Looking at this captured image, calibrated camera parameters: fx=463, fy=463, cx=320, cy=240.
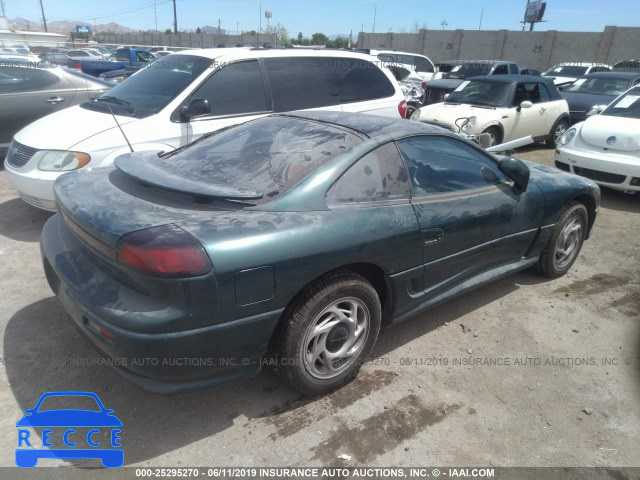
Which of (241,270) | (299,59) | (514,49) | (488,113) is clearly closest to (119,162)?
(241,270)

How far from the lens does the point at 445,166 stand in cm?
324

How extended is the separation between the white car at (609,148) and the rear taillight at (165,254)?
245 inches

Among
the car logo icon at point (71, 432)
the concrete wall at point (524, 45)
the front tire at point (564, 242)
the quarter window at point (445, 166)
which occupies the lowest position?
the car logo icon at point (71, 432)

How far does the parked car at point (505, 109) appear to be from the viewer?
8.36m

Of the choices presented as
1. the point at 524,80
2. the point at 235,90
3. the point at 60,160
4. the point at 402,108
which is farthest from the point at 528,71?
the point at 60,160

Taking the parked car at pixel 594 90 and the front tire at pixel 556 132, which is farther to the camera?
the parked car at pixel 594 90

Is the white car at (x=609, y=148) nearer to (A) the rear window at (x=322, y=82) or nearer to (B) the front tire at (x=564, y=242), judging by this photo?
(B) the front tire at (x=564, y=242)

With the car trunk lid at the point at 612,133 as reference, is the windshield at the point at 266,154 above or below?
above

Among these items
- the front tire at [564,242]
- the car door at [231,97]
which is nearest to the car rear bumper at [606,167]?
Result: the front tire at [564,242]

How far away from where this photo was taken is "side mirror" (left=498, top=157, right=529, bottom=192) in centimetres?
343

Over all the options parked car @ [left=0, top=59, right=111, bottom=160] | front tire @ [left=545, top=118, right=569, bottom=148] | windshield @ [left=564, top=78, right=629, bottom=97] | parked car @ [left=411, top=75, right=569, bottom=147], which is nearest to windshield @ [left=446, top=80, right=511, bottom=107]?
parked car @ [left=411, top=75, right=569, bottom=147]

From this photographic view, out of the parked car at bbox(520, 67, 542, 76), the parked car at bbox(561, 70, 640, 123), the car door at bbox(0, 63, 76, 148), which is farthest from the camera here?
the parked car at bbox(520, 67, 542, 76)

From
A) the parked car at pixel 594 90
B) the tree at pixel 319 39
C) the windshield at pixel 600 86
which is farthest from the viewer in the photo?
the tree at pixel 319 39

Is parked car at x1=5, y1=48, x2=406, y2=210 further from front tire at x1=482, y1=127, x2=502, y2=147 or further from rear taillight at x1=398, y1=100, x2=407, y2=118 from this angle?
front tire at x1=482, y1=127, x2=502, y2=147
